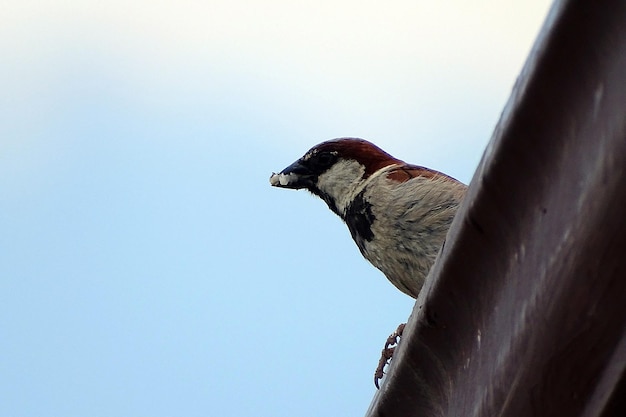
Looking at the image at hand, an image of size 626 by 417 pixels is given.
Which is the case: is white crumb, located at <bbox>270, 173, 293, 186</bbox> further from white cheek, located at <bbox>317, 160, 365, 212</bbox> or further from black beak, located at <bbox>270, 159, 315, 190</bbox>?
white cheek, located at <bbox>317, 160, 365, 212</bbox>

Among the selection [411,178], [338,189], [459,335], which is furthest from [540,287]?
[338,189]

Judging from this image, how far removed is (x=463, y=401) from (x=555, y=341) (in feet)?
0.76

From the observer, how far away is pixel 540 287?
2.86 ft

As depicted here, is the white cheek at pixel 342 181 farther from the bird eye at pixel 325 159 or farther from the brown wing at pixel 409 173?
the brown wing at pixel 409 173

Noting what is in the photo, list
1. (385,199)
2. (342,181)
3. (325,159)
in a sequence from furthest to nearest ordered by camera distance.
Answer: (325,159) → (342,181) → (385,199)

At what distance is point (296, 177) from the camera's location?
3.40 meters

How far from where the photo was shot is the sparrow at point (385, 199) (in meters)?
2.53

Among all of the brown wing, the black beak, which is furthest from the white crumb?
the brown wing

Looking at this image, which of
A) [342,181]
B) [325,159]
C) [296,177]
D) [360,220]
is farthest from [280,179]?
[360,220]

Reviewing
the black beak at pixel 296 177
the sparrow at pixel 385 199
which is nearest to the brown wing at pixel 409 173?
the sparrow at pixel 385 199

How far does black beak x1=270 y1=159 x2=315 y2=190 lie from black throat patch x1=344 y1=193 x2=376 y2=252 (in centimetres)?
35

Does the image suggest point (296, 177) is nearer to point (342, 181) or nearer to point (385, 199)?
point (342, 181)

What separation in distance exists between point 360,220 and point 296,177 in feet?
1.91

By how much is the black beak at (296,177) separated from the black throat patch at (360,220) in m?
0.35
